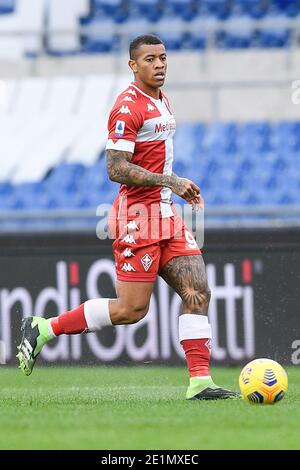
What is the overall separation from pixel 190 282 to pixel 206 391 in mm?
694

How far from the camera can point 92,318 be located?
8.10 metres

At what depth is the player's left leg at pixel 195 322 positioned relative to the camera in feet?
25.8

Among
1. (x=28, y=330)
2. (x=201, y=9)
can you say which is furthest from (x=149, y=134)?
(x=201, y=9)

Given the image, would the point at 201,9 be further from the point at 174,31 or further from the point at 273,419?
the point at 273,419

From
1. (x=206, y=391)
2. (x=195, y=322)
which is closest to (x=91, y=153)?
(x=195, y=322)

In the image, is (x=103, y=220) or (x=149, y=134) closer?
(x=149, y=134)

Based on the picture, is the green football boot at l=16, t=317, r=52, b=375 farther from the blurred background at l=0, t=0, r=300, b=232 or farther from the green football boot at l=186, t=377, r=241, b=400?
the blurred background at l=0, t=0, r=300, b=232

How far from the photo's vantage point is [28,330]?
8258 millimetres

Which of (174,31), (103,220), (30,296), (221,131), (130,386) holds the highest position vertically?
(174,31)

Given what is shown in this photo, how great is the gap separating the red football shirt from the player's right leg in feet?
1.75

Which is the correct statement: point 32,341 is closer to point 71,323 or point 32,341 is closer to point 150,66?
point 71,323

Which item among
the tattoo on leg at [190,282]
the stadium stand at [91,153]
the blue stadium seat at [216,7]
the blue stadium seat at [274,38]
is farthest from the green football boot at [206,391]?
the blue stadium seat at [216,7]

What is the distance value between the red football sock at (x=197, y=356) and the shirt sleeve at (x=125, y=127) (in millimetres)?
1283
